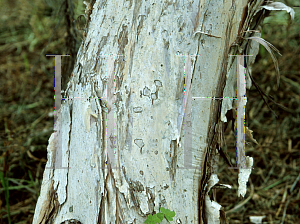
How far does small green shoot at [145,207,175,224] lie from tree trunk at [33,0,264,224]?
29 millimetres

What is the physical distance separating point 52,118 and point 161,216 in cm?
201

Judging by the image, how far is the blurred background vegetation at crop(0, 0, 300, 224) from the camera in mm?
1835

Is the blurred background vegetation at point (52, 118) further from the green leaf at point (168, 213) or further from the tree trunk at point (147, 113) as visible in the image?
the green leaf at point (168, 213)

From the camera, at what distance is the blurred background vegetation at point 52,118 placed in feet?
6.02

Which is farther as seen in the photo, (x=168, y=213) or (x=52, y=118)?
(x=52, y=118)

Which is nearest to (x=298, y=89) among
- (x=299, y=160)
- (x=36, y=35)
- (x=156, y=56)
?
(x=299, y=160)

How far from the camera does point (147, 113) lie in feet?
3.30

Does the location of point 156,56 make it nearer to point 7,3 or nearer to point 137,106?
point 137,106

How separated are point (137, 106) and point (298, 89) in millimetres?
2293

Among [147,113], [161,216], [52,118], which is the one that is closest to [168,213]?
[161,216]

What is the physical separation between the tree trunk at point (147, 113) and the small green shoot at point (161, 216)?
0.10 ft

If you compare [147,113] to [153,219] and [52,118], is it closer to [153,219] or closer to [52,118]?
[153,219]

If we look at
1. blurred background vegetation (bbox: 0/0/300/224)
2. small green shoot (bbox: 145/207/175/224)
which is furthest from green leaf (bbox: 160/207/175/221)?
blurred background vegetation (bbox: 0/0/300/224)

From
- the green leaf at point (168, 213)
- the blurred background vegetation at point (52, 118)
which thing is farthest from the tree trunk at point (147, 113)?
the blurred background vegetation at point (52, 118)
